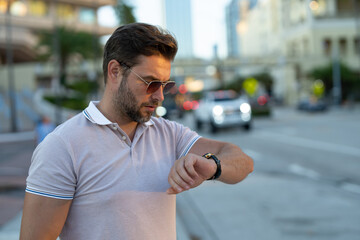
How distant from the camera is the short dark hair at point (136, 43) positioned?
1.75 metres

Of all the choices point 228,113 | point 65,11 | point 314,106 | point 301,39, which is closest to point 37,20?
point 65,11

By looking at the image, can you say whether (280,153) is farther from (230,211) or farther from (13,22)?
(13,22)

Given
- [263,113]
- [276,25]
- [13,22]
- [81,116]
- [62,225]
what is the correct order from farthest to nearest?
[276,25] < [13,22] < [263,113] < [81,116] < [62,225]

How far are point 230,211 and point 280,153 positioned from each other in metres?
6.61

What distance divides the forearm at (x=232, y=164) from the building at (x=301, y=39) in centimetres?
4291

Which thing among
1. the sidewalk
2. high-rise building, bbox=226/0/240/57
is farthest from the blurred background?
high-rise building, bbox=226/0/240/57

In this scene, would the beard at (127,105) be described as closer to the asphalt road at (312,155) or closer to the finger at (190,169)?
the finger at (190,169)

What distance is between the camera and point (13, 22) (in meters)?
48.4

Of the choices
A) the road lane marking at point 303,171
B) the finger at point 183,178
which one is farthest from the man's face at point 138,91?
the road lane marking at point 303,171

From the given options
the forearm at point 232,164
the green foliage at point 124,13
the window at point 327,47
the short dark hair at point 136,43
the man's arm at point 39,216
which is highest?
the green foliage at point 124,13

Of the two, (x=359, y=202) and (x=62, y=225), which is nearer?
(x=62, y=225)

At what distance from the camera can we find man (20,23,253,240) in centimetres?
159

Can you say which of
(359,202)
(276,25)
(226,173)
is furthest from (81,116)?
(276,25)

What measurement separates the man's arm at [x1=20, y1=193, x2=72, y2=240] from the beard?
491 millimetres
